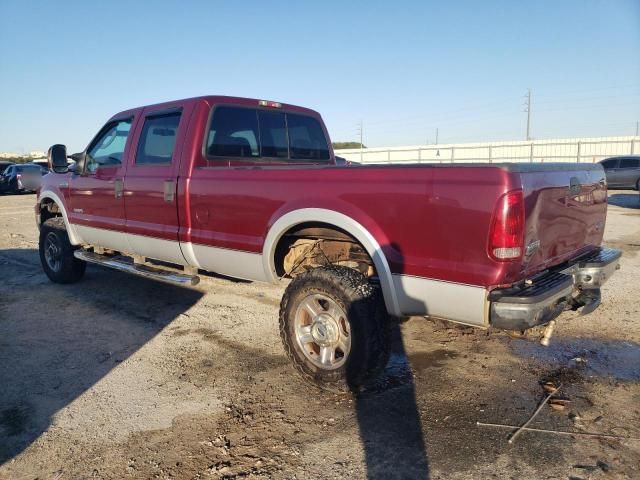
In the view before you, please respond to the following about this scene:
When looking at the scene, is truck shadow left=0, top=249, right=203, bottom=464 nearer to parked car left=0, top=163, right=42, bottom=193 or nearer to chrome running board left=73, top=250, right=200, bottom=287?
chrome running board left=73, top=250, right=200, bottom=287

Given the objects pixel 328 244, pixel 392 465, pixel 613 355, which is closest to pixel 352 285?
pixel 328 244

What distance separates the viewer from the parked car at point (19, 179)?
882 inches

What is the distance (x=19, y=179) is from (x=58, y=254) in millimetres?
19138

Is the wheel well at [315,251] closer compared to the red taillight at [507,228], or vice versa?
the red taillight at [507,228]

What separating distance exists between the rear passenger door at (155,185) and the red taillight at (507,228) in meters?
2.83

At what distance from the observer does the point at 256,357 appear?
4.19 meters

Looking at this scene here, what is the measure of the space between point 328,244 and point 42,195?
15.1 feet

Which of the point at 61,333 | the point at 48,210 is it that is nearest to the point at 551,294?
the point at 61,333

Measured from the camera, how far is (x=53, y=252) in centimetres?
667

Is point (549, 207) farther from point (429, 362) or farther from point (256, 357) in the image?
point (256, 357)

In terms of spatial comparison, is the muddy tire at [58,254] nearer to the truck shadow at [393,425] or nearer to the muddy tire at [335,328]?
the muddy tire at [335,328]

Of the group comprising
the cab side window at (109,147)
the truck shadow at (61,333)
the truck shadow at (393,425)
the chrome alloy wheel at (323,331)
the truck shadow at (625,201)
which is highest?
the cab side window at (109,147)

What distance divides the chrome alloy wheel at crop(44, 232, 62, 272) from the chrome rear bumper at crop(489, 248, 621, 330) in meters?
5.67

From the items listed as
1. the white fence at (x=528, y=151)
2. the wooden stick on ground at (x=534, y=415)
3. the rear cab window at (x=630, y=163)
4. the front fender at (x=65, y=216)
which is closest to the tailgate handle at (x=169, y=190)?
the front fender at (x=65, y=216)
